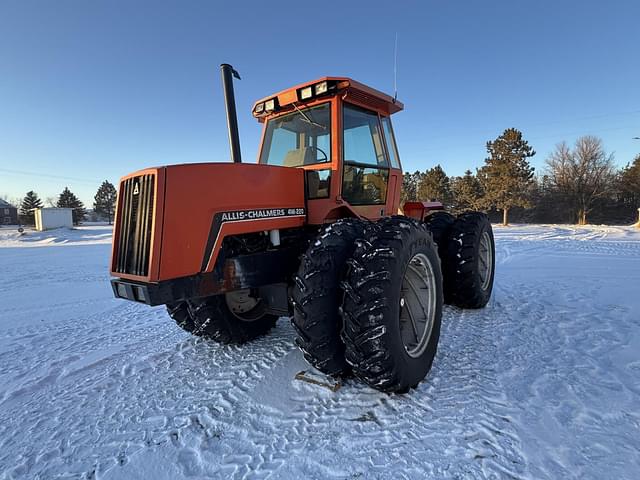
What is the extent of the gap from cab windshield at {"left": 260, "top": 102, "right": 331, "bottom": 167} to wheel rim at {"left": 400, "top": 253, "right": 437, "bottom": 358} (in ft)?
4.42

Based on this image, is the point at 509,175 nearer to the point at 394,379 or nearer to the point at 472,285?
the point at 472,285

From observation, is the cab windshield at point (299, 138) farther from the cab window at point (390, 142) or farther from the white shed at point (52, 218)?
the white shed at point (52, 218)

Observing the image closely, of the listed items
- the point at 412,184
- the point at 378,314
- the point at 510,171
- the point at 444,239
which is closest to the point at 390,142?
the point at 444,239

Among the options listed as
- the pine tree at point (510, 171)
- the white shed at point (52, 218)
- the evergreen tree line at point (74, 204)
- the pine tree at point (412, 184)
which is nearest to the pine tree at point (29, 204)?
the evergreen tree line at point (74, 204)

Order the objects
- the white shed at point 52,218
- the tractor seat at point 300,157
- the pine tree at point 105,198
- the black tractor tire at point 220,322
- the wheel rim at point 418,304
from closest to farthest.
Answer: the wheel rim at point 418,304
the black tractor tire at point 220,322
the tractor seat at point 300,157
the white shed at point 52,218
the pine tree at point 105,198

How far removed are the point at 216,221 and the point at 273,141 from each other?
1723 mm

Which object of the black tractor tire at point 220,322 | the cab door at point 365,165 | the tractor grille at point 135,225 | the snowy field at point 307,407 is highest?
the cab door at point 365,165

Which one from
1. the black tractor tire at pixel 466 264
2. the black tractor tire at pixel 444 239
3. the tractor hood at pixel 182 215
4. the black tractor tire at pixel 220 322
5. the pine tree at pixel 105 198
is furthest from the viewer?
the pine tree at pixel 105 198

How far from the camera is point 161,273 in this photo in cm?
234

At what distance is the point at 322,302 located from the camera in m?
2.56

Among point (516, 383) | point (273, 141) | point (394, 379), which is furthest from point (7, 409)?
point (516, 383)

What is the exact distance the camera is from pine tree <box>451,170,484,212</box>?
3534cm

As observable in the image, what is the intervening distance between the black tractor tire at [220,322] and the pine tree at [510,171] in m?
31.3

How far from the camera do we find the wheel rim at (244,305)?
3723mm
